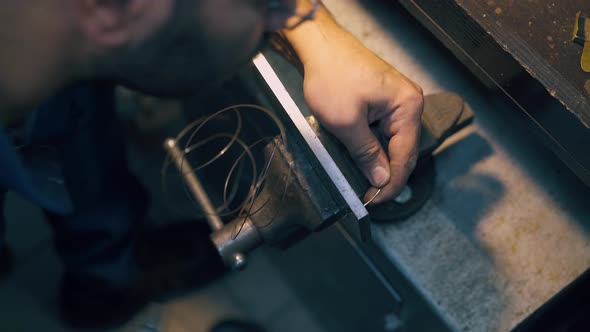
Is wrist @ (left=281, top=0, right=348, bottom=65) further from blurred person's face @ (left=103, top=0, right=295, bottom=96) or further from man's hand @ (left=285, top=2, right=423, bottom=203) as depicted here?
blurred person's face @ (left=103, top=0, right=295, bottom=96)

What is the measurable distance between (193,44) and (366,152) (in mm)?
369

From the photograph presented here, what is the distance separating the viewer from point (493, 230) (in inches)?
37.6

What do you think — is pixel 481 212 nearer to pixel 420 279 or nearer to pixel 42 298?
pixel 420 279

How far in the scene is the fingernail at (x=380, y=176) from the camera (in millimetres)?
870

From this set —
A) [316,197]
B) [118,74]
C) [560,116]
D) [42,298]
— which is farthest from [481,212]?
[42,298]

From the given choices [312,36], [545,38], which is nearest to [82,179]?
[312,36]

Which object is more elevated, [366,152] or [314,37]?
[314,37]

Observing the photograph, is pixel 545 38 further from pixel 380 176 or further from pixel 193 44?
pixel 193 44

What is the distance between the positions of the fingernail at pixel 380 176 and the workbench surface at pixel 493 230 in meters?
0.13

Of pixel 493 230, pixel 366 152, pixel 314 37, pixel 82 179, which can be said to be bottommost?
pixel 82 179

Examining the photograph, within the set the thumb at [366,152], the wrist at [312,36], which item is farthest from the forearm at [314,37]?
the thumb at [366,152]

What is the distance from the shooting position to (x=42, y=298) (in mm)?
1470

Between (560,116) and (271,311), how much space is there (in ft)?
3.08

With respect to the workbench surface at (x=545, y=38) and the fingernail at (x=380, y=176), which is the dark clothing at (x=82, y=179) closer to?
the fingernail at (x=380, y=176)
